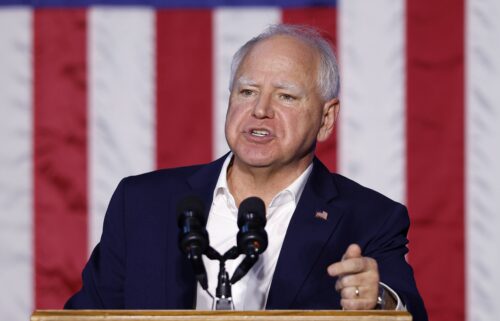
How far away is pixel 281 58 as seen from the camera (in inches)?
94.0

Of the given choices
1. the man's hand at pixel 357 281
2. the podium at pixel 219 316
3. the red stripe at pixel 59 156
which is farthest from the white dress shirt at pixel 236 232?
the red stripe at pixel 59 156

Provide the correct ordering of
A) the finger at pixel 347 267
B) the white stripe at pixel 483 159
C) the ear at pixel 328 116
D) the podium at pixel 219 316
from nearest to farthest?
the podium at pixel 219 316, the finger at pixel 347 267, the ear at pixel 328 116, the white stripe at pixel 483 159

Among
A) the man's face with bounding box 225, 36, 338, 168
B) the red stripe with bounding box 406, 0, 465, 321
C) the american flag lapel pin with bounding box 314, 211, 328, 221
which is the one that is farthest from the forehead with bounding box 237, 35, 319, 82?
the red stripe with bounding box 406, 0, 465, 321

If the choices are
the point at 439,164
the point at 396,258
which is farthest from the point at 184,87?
the point at 396,258

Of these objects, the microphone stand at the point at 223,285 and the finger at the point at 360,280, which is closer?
the microphone stand at the point at 223,285

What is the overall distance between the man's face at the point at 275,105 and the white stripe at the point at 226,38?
2.98 feet

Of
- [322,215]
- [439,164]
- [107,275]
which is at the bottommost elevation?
[107,275]

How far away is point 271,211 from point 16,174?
4.18 feet

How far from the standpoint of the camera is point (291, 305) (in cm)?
222

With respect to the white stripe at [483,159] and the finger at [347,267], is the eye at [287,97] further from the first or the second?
the white stripe at [483,159]

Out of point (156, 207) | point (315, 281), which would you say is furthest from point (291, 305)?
point (156, 207)

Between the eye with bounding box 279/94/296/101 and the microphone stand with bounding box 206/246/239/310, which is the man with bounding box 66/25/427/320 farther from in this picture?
the microphone stand with bounding box 206/246/239/310

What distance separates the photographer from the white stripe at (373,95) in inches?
129

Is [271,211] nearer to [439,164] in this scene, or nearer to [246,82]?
[246,82]
